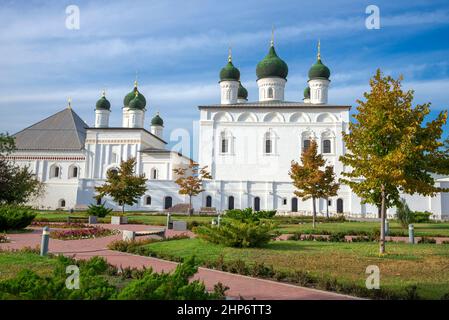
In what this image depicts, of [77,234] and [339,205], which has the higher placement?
[339,205]

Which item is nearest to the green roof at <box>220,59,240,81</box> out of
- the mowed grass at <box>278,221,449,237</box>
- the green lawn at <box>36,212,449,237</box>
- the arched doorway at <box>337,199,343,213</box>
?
the arched doorway at <box>337,199,343,213</box>

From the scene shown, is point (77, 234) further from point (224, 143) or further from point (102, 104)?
point (102, 104)

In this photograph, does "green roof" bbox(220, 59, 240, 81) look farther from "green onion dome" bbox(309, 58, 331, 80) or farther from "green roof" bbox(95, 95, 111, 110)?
"green roof" bbox(95, 95, 111, 110)

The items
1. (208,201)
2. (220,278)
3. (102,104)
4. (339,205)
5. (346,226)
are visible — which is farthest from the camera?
(102,104)

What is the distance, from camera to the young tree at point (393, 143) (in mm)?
12469

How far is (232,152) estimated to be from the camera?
45.6 metres

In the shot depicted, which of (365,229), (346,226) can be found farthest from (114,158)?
(365,229)

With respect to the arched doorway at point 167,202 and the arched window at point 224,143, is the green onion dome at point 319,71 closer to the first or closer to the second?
the arched window at point 224,143

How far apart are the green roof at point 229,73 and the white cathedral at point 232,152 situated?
118 mm

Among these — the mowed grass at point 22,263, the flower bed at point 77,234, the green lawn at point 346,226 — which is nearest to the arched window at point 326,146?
the green lawn at point 346,226

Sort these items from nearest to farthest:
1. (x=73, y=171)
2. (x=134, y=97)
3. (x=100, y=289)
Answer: (x=100, y=289) < (x=73, y=171) < (x=134, y=97)

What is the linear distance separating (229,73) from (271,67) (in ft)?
16.3
